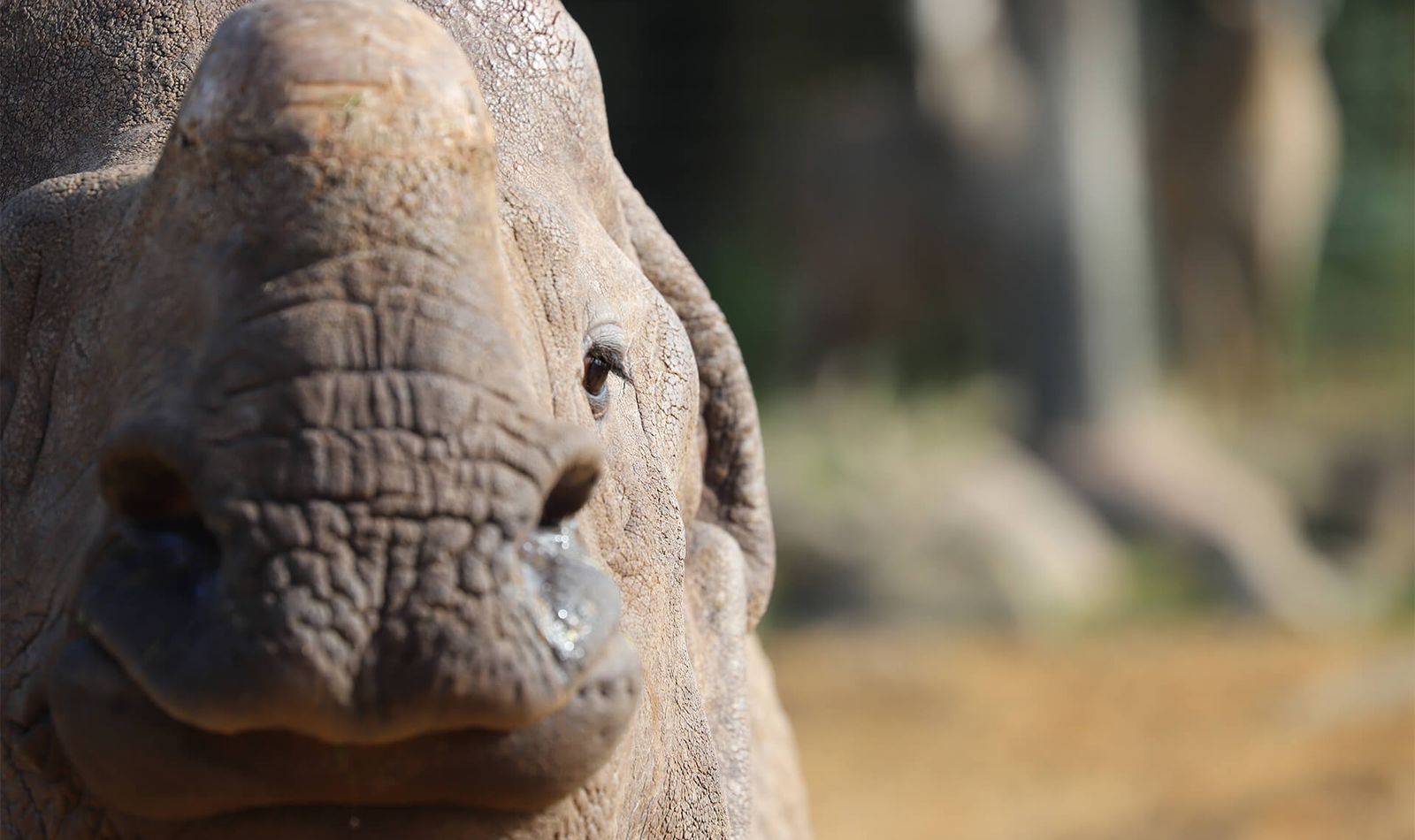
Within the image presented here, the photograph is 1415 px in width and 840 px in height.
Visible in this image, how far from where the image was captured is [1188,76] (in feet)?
44.8

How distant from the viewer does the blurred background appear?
301 inches

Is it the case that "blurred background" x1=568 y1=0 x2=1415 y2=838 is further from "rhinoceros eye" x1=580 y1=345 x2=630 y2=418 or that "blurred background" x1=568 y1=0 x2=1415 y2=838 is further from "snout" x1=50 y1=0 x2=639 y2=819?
"snout" x1=50 y1=0 x2=639 y2=819

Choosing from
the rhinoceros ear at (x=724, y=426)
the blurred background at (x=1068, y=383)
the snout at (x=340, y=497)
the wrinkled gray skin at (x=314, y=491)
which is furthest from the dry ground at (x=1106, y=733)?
the snout at (x=340, y=497)

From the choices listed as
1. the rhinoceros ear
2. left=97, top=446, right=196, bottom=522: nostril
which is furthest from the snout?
the rhinoceros ear

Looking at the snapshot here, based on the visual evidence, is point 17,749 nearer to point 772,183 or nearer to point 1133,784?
point 1133,784

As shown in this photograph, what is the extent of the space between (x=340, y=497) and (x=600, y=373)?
551mm

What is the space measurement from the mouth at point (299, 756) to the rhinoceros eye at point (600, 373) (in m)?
0.37

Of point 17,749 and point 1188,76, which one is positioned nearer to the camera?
point 17,749

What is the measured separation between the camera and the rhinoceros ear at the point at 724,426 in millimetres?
2629

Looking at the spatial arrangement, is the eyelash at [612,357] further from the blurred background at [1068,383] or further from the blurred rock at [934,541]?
the blurred rock at [934,541]

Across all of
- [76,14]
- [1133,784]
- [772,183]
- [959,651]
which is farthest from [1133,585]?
[76,14]

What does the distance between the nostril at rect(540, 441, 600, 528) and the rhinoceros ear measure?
962 millimetres

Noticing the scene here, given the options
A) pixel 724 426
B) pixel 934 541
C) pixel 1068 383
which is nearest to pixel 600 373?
pixel 724 426

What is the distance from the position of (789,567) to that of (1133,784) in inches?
110
